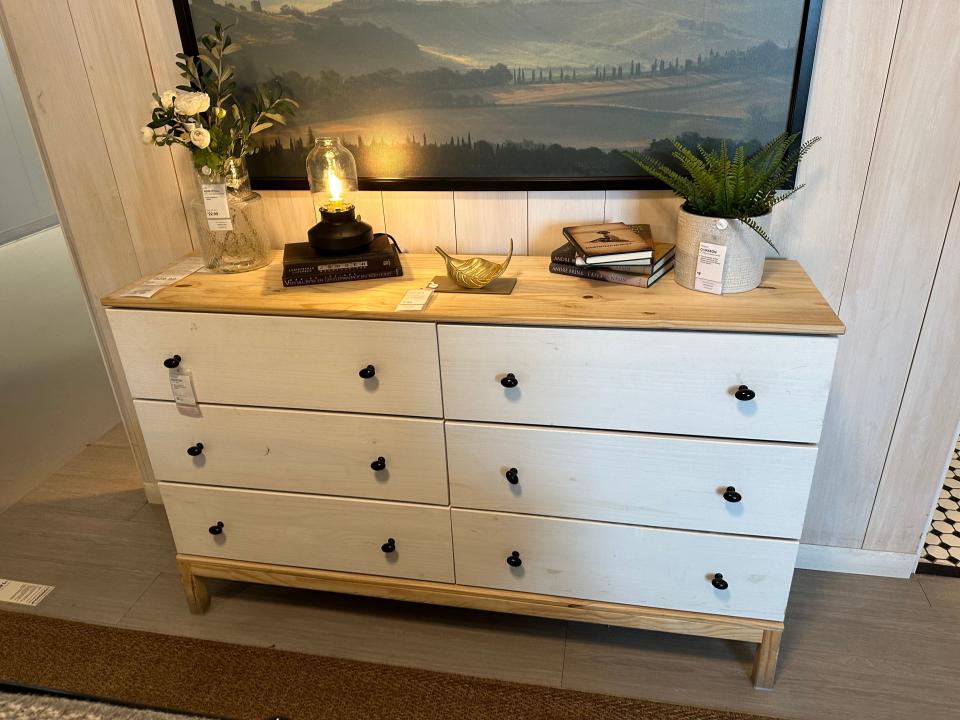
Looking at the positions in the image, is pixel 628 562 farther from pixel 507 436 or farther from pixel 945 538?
pixel 945 538

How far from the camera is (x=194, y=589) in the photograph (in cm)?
187

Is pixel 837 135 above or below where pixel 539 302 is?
above

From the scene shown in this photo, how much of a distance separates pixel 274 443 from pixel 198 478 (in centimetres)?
25

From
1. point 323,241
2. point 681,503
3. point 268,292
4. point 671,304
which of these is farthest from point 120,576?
point 671,304

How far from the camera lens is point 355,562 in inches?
68.7

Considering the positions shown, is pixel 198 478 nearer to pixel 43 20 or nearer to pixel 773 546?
pixel 43 20

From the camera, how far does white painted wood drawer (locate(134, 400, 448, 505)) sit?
1567mm

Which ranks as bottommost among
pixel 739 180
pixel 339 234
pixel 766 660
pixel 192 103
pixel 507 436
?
pixel 766 660

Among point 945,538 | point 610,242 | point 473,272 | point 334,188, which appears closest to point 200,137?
point 334,188

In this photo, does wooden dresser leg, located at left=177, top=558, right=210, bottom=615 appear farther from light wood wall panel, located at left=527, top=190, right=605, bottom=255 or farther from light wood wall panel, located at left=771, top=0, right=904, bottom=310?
light wood wall panel, located at left=771, top=0, right=904, bottom=310

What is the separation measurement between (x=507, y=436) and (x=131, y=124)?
1.30 m

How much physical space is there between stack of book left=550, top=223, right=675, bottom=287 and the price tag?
86 centimetres

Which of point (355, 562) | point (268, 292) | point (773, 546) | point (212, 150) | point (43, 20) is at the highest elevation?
point (43, 20)

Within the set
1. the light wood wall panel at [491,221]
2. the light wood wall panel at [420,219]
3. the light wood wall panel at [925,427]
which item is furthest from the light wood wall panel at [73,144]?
the light wood wall panel at [925,427]
